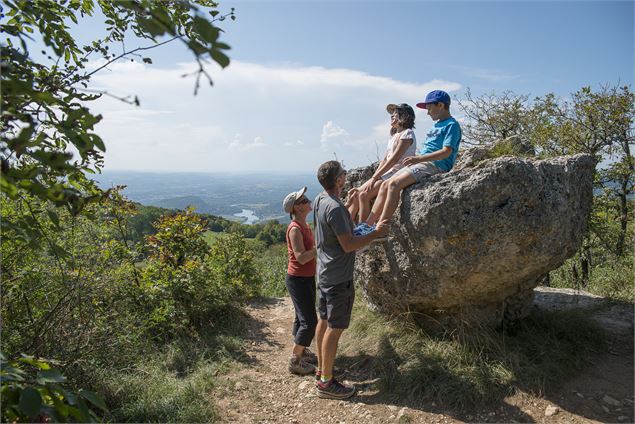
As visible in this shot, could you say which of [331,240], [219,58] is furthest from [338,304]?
[219,58]

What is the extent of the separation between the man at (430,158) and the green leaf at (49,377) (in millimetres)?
3709

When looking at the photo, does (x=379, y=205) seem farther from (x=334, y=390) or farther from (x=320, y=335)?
(x=334, y=390)

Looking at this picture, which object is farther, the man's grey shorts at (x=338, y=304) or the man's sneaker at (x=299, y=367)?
the man's sneaker at (x=299, y=367)

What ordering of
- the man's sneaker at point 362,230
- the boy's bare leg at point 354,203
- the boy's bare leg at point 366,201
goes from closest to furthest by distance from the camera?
the man's sneaker at point 362,230 → the boy's bare leg at point 366,201 → the boy's bare leg at point 354,203

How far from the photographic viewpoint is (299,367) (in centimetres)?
546

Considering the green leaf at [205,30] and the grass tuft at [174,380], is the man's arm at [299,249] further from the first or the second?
the green leaf at [205,30]

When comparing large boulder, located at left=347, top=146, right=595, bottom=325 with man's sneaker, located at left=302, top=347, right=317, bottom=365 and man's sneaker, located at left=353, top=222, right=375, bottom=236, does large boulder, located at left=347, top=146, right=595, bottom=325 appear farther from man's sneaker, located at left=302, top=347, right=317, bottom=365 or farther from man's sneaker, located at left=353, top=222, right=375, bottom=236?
man's sneaker, located at left=302, top=347, right=317, bottom=365

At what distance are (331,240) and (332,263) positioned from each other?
0.26 m

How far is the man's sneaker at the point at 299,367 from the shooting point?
5441mm

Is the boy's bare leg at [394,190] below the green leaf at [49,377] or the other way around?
the other way around

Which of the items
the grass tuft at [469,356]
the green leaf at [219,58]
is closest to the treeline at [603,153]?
the grass tuft at [469,356]

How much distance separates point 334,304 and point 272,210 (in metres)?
153

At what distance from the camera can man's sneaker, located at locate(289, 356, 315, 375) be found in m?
5.44

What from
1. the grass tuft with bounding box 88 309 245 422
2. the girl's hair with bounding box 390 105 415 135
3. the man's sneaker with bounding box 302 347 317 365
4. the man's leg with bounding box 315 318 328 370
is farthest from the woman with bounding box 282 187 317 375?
the girl's hair with bounding box 390 105 415 135
